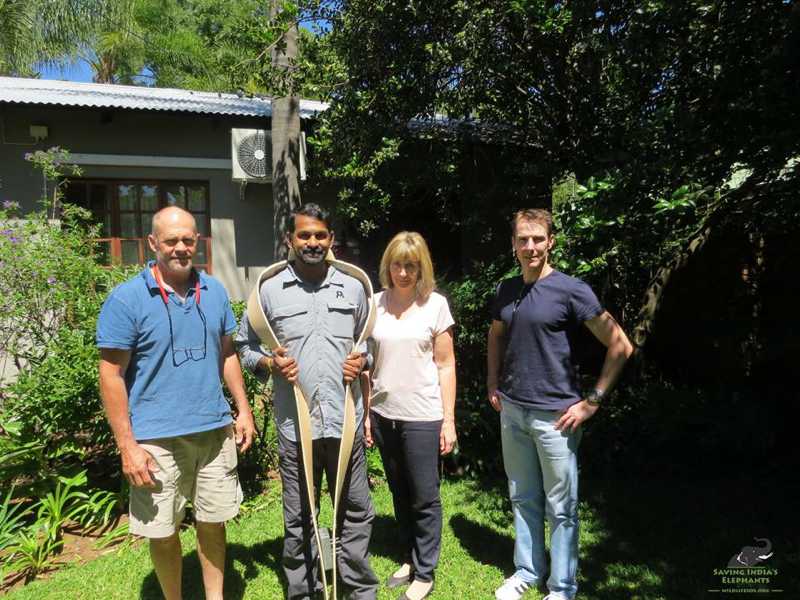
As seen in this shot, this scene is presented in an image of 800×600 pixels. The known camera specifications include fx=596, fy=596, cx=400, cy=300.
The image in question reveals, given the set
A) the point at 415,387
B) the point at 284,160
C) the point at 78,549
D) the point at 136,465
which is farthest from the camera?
the point at 284,160

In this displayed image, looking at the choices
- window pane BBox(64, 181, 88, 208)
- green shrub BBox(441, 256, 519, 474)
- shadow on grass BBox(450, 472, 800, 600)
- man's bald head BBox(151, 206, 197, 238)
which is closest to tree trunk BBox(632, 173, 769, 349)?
green shrub BBox(441, 256, 519, 474)

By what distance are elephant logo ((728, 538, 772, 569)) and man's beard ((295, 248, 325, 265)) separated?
2.82 m

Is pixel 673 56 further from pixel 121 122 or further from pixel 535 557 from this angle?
pixel 121 122

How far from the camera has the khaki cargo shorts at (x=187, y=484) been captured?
260 cm

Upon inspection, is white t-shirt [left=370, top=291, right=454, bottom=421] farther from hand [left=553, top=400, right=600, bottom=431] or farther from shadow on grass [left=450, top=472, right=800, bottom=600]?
shadow on grass [left=450, top=472, right=800, bottom=600]

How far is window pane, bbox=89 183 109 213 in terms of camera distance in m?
7.41

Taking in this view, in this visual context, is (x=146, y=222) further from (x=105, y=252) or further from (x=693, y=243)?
(x=693, y=243)

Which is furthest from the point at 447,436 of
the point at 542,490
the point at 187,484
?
the point at 187,484

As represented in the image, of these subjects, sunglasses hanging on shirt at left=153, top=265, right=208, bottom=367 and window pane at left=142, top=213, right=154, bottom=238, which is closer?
sunglasses hanging on shirt at left=153, top=265, right=208, bottom=367

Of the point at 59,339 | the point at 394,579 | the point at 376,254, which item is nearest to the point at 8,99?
the point at 59,339

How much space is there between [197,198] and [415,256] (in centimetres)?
580

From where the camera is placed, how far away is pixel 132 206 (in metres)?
7.61

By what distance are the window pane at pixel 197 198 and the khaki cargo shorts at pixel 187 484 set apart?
569cm

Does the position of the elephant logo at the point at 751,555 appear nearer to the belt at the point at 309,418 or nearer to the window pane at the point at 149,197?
the belt at the point at 309,418
